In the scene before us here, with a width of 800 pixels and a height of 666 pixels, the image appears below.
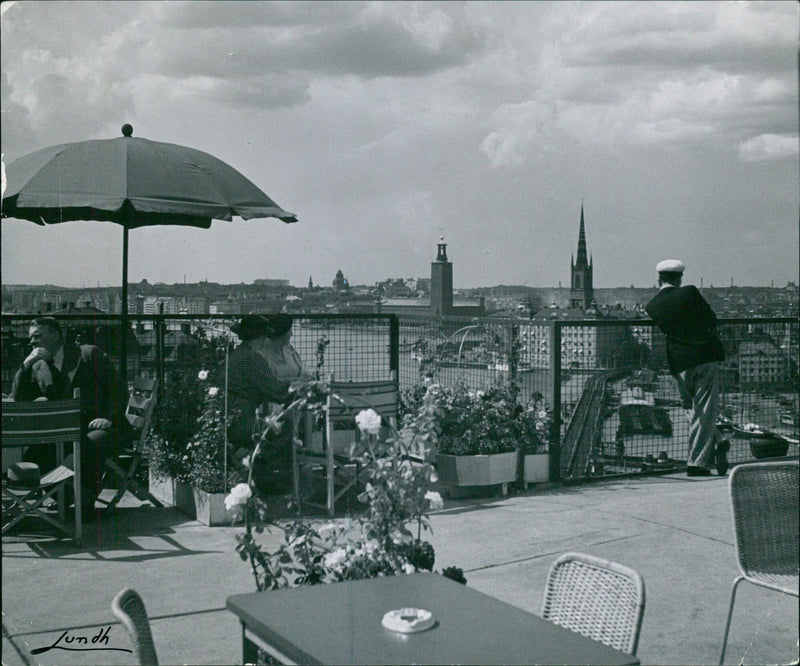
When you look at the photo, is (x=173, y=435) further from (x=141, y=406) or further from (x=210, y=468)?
(x=210, y=468)

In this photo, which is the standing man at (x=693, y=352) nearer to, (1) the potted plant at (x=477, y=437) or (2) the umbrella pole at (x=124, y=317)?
(1) the potted plant at (x=477, y=437)

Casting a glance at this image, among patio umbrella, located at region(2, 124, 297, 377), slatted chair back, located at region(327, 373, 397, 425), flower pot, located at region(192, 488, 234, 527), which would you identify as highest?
patio umbrella, located at region(2, 124, 297, 377)

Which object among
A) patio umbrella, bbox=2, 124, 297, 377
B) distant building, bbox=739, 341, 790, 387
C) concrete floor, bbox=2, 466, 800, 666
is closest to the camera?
concrete floor, bbox=2, 466, 800, 666

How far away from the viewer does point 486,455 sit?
718 cm

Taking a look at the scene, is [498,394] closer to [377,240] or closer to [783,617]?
[377,240]

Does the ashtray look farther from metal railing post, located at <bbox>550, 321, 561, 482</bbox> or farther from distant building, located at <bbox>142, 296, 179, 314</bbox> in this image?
distant building, located at <bbox>142, 296, 179, 314</bbox>

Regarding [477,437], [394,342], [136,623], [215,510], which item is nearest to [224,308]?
[394,342]

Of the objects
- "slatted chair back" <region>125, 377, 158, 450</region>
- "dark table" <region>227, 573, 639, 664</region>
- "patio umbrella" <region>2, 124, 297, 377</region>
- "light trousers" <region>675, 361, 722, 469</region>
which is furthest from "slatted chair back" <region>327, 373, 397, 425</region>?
"dark table" <region>227, 573, 639, 664</region>

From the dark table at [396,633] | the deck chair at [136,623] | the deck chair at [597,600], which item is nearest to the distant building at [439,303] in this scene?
the deck chair at [597,600]

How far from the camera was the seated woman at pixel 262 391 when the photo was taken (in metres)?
6.71

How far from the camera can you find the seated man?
21.4ft

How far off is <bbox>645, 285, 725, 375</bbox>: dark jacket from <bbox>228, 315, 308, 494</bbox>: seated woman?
3035 millimetres

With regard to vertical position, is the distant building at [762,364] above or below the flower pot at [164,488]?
above

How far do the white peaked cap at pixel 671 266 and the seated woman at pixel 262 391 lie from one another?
306 cm
